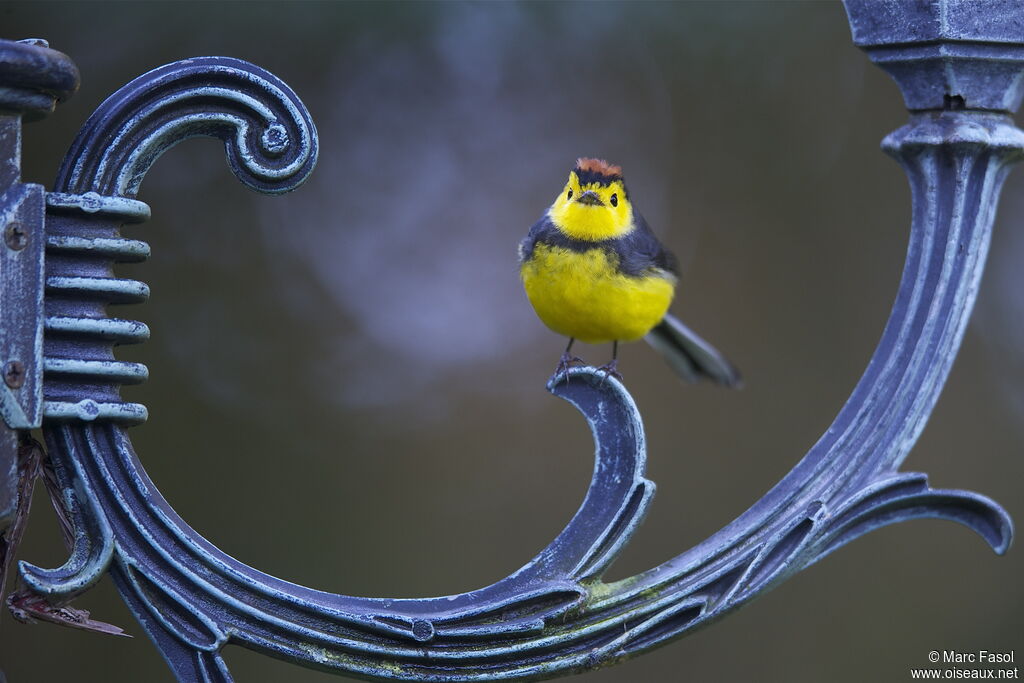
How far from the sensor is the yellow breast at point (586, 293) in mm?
2578

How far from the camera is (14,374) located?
3.63ft

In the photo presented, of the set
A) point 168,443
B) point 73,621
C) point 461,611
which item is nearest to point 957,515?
point 461,611

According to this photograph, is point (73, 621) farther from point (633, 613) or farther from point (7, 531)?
point (633, 613)

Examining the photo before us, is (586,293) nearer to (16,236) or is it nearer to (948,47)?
(948,47)

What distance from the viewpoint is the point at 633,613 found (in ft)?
4.13

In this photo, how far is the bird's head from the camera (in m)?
2.65

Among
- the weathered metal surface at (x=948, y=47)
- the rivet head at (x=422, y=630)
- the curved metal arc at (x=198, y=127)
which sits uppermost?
the weathered metal surface at (x=948, y=47)

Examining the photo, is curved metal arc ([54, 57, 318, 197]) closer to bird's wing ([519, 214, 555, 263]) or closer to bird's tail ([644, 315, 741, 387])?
bird's wing ([519, 214, 555, 263])

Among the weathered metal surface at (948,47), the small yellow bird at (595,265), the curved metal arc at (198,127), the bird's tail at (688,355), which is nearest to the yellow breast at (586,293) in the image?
the small yellow bird at (595,265)

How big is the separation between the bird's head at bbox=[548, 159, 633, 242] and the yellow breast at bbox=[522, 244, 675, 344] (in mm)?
66

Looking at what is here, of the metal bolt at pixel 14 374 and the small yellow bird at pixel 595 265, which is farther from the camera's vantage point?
the small yellow bird at pixel 595 265

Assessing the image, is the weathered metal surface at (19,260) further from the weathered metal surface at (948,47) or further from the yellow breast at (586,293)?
the yellow breast at (586,293)

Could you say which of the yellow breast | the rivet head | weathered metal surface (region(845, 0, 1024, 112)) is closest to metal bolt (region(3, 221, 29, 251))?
the rivet head

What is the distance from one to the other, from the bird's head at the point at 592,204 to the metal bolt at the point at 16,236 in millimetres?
1608
